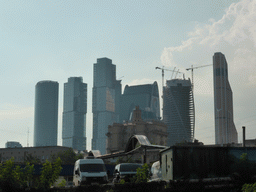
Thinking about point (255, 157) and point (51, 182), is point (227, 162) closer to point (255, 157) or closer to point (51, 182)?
point (255, 157)

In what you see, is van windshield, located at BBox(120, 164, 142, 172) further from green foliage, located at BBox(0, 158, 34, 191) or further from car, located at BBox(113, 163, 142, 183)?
green foliage, located at BBox(0, 158, 34, 191)

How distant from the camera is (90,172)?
30594mm

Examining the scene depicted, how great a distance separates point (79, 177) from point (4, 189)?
13696 millimetres

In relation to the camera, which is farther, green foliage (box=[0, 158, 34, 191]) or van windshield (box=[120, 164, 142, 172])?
van windshield (box=[120, 164, 142, 172])

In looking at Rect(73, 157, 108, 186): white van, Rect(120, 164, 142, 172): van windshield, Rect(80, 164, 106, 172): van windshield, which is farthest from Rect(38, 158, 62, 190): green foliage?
Rect(120, 164, 142, 172): van windshield

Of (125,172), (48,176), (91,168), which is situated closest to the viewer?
(48,176)

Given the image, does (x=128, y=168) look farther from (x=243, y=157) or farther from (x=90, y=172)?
(x=243, y=157)

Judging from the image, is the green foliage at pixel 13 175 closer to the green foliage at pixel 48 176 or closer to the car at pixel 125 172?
the green foliage at pixel 48 176

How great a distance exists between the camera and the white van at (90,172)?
98.5 ft

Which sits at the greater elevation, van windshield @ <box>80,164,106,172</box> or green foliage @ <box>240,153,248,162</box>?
green foliage @ <box>240,153,248,162</box>

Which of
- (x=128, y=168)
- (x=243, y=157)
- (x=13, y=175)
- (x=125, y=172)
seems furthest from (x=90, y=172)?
(x=243, y=157)

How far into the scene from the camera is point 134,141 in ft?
370

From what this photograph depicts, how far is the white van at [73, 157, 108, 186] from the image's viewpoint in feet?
98.5

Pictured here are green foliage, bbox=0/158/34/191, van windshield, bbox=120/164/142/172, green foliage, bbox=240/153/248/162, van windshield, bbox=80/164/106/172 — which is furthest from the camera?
van windshield, bbox=120/164/142/172
